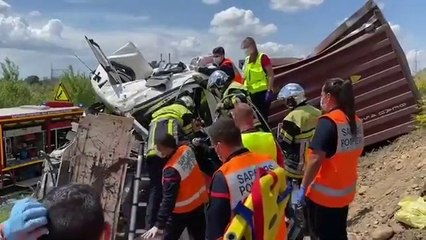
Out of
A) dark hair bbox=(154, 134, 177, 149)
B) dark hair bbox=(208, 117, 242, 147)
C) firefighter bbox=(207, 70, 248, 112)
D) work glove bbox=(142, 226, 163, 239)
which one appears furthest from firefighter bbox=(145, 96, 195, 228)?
dark hair bbox=(208, 117, 242, 147)

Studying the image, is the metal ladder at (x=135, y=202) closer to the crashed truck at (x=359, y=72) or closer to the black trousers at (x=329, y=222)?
the black trousers at (x=329, y=222)

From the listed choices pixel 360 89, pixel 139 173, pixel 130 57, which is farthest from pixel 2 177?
pixel 360 89

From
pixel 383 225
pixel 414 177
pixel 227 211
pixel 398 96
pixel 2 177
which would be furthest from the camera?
pixel 2 177

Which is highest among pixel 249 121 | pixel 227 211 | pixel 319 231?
pixel 249 121

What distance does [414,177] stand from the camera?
21.1 ft

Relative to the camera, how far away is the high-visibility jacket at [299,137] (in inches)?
228

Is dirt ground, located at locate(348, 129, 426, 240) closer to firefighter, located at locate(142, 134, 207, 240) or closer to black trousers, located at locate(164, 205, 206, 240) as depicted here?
black trousers, located at locate(164, 205, 206, 240)

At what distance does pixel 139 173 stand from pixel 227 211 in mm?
2903

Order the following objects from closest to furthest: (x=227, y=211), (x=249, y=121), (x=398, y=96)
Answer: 1. (x=227, y=211)
2. (x=249, y=121)
3. (x=398, y=96)

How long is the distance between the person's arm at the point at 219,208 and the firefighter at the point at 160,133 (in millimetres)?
2137

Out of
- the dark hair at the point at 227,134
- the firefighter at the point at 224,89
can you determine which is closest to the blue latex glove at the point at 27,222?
the dark hair at the point at 227,134

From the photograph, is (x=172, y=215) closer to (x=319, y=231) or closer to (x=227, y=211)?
(x=319, y=231)

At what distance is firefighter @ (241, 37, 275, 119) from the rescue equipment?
492cm

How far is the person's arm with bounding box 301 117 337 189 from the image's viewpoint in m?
4.53
